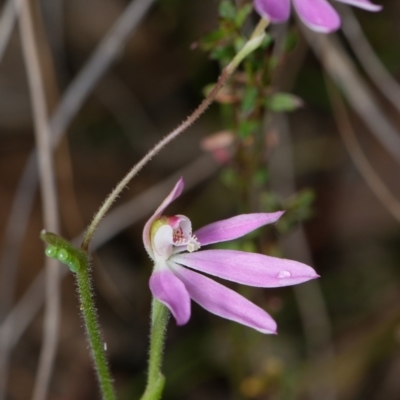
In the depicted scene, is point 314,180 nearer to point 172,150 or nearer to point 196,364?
point 172,150

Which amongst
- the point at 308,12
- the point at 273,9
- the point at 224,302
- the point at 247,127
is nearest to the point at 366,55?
the point at 247,127

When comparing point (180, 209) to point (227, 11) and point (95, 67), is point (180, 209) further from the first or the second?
point (227, 11)

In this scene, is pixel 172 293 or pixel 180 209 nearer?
pixel 172 293

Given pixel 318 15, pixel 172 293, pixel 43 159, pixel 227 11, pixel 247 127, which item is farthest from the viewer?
pixel 43 159

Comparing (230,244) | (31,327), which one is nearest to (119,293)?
(31,327)

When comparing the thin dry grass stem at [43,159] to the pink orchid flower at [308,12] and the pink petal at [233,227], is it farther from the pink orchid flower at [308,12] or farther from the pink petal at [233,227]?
the pink orchid flower at [308,12]

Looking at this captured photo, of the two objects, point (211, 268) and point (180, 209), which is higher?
point (180, 209)

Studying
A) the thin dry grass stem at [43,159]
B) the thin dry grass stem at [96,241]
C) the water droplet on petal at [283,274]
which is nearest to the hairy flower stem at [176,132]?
the water droplet on petal at [283,274]
